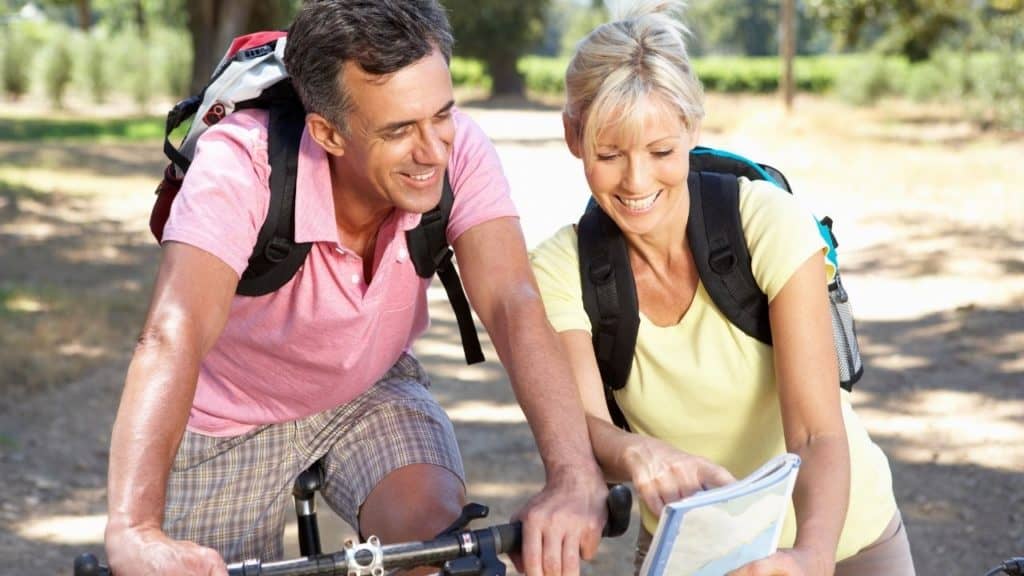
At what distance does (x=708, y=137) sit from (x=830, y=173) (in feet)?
27.4

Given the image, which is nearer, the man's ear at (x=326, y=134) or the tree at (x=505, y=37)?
the man's ear at (x=326, y=134)

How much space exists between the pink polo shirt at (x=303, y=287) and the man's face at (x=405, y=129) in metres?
0.19

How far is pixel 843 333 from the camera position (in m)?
2.97

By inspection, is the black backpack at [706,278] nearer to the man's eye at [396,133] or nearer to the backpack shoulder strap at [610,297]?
the backpack shoulder strap at [610,297]

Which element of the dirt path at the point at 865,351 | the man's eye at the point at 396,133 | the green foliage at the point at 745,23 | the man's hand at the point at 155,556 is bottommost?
the green foliage at the point at 745,23

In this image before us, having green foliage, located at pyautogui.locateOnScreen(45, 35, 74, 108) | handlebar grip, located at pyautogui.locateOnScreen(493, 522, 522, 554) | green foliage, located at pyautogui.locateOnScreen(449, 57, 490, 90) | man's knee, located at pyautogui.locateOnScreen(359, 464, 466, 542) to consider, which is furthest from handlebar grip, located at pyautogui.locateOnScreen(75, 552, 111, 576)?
green foliage, located at pyautogui.locateOnScreen(449, 57, 490, 90)

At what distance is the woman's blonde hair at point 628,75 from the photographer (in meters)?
2.75

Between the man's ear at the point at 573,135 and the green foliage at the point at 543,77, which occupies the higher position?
the man's ear at the point at 573,135

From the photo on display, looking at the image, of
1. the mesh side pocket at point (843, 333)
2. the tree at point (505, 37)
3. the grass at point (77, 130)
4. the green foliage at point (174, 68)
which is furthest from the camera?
the tree at point (505, 37)

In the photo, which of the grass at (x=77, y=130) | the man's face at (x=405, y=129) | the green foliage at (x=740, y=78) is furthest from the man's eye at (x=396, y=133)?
the green foliage at (x=740, y=78)

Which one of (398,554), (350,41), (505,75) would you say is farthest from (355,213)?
(505,75)

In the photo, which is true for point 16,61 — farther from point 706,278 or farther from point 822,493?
point 822,493

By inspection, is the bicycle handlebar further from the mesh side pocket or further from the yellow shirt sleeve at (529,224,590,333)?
the mesh side pocket

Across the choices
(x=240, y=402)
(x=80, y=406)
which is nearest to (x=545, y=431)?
(x=240, y=402)
